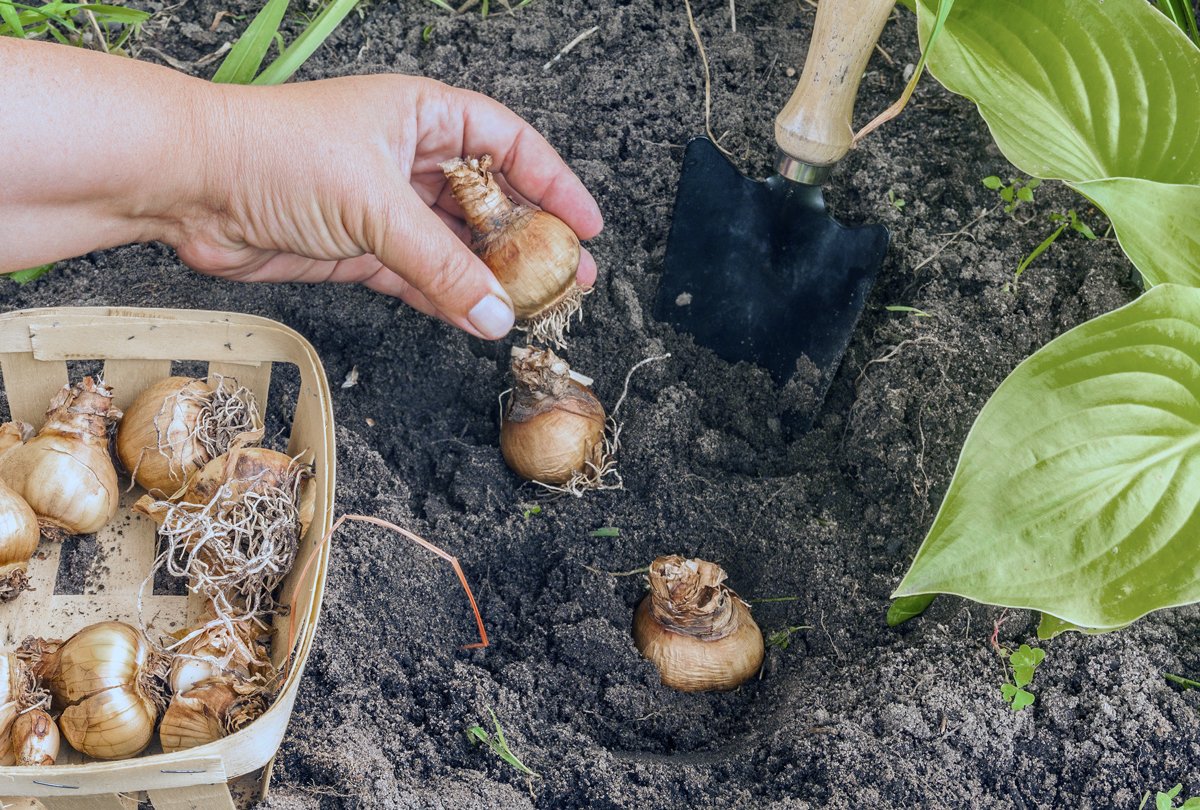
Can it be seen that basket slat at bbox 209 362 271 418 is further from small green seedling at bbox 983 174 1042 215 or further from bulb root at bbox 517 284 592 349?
small green seedling at bbox 983 174 1042 215

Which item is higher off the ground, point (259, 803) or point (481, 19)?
point (481, 19)

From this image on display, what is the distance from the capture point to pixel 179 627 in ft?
4.46

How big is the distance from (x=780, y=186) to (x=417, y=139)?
0.61m

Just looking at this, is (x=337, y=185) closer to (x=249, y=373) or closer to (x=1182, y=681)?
(x=249, y=373)

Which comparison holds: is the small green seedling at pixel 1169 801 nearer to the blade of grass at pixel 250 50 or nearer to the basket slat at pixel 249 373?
the basket slat at pixel 249 373

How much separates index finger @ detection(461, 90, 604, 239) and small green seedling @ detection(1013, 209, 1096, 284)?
68 cm

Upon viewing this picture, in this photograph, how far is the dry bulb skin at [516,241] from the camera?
141 centimetres

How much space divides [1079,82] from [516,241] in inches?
31.7

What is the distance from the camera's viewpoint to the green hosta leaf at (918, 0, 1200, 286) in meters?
1.25

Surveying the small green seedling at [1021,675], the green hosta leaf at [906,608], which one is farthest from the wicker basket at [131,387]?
the small green seedling at [1021,675]

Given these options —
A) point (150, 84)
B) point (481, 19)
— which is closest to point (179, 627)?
point (150, 84)

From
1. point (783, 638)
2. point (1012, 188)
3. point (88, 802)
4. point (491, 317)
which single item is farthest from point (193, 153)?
point (1012, 188)

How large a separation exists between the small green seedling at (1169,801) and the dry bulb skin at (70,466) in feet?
4.63

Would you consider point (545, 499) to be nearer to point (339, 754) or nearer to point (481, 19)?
point (339, 754)
